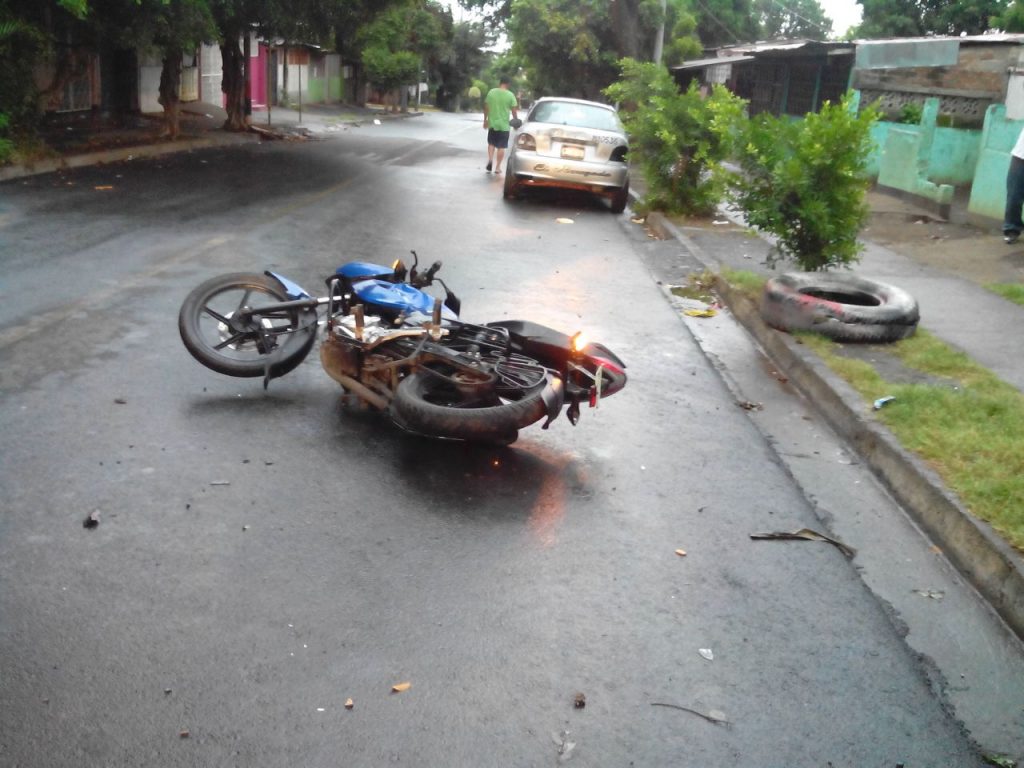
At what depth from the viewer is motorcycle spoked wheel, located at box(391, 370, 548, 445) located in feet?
17.2

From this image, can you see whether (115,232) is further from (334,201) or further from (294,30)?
(294,30)

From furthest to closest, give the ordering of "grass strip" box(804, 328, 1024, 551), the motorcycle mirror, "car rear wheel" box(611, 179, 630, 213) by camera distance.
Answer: "car rear wheel" box(611, 179, 630, 213)
the motorcycle mirror
"grass strip" box(804, 328, 1024, 551)

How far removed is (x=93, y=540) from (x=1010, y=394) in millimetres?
5412

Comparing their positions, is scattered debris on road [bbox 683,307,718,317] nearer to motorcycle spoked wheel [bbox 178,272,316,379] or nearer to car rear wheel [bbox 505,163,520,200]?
motorcycle spoked wheel [bbox 178,272,316,379]

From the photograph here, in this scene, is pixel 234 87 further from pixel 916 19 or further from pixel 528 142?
pixel 916 19

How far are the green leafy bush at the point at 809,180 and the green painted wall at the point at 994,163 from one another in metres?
6.14

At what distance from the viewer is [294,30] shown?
77.9ft

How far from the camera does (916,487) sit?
5344mm

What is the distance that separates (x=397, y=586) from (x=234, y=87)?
26.8m

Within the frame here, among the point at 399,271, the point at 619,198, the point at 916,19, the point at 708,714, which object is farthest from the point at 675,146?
the point at 916,19

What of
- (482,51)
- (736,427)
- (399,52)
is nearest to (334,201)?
(736,427)

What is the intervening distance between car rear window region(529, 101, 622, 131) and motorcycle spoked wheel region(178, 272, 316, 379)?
11.8 meters

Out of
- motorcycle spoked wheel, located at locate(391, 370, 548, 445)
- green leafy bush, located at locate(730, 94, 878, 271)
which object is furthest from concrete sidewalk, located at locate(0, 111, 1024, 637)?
motorcycle spoked wheel, located at locate(391, 370, 548, 445)

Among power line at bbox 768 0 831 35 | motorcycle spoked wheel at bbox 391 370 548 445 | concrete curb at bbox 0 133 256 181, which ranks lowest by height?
concrete curb at bbox 0 133 256 181
